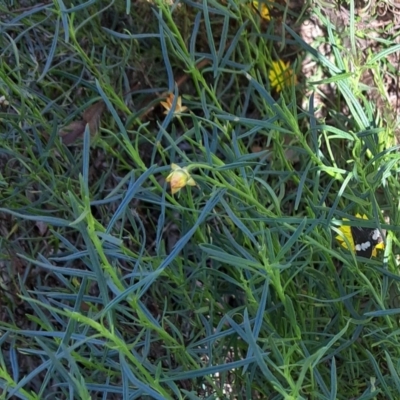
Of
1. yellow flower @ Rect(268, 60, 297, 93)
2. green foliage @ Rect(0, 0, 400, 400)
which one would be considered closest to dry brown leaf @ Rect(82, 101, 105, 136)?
green foliage @ Rect(0, 0, 400, 400)

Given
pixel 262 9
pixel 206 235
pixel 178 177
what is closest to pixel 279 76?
pixel 262 9

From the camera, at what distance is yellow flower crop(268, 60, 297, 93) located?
3.87ft

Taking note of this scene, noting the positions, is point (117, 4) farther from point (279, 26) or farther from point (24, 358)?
point (24, 358)

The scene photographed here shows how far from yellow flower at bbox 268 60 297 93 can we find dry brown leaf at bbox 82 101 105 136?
36 centimetres

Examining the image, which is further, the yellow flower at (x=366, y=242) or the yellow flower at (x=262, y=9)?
the yellow flower at (x=262, y=9)

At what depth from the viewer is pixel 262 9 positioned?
122 cm

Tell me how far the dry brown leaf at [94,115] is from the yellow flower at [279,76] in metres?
0.36

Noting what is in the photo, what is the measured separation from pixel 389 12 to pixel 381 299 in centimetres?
71

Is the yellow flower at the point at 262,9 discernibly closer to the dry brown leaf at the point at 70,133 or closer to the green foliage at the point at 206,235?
the green foliage at the point at 206,235

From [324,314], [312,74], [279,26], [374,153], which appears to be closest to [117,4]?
[279,26]

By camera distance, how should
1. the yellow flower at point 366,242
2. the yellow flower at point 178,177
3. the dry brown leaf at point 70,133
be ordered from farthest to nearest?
the dry brown leaf at point 70,133
the yellow flower at point 366,242
the yellow flower at point 178,177

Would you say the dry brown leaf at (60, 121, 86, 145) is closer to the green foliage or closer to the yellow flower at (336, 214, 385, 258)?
the green foliage

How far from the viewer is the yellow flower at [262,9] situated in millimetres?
1181

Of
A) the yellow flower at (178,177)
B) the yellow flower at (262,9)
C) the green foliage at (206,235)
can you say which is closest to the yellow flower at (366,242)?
the green foliage at (206,235)
